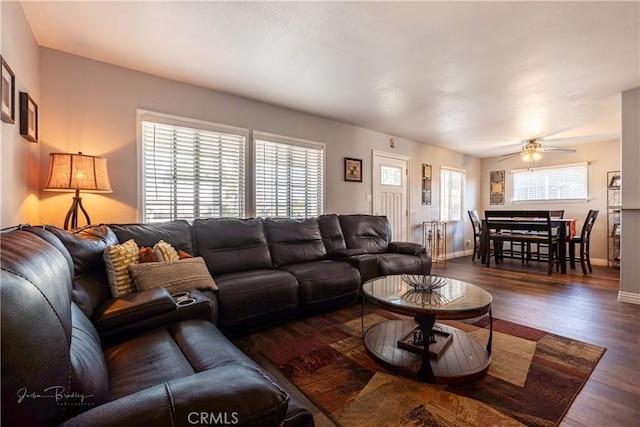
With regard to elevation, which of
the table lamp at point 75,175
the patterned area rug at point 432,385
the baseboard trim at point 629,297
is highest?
the table lamp at point 75,175

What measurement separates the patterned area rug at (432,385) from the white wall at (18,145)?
6.01ft

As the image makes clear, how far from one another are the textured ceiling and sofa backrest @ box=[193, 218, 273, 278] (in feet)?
4.98

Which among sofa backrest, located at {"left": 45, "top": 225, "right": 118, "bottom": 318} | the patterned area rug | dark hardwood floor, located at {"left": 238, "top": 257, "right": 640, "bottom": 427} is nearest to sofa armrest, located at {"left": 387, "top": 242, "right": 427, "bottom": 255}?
dark hardwood floor, located at {"left": 238, "top": 257, "right": 640, "bottom": 427}

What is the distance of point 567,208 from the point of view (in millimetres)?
5969

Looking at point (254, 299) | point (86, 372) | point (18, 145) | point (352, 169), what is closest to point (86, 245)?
point (18, 145)

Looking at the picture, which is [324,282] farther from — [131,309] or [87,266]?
[87,266]

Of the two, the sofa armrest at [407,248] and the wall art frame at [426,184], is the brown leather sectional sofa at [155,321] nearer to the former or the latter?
the sofa armrest at [407,248]

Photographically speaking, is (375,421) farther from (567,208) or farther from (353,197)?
(567,208)

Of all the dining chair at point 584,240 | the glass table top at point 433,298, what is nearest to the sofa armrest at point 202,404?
the glass table top at point 433,298

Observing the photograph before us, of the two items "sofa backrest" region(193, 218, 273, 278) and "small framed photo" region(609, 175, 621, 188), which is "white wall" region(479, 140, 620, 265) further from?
"sofa backrest" region(193, 218, 273, 278)

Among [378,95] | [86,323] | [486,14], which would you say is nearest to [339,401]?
[86,323]

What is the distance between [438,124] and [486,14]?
2.62 m

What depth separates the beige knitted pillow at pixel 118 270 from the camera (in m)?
1.80

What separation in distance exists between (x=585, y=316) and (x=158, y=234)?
4.13 m
